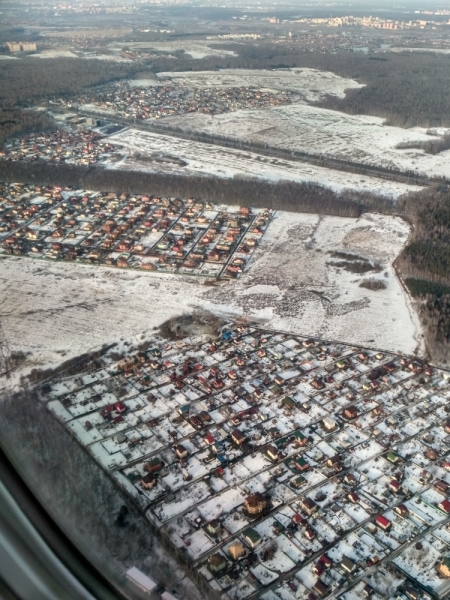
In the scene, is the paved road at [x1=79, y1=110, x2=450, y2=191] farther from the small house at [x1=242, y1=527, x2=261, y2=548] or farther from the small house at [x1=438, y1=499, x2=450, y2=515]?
the small house at [x1=242, y1=527, x2=261, y2=548]

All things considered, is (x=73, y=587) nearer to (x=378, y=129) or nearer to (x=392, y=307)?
(x=392, y=307)

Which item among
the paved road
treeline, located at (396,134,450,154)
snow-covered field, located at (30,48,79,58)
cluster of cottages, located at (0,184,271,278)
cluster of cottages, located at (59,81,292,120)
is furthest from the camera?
snow-covered field, located at (30,48,79,58)

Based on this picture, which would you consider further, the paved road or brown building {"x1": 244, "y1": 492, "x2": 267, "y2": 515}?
the paved road

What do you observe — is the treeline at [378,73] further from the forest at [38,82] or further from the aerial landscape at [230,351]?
the forest at [38,82]

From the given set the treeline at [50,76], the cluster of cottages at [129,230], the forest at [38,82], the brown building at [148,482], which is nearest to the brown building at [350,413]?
the brown building at [148,482]

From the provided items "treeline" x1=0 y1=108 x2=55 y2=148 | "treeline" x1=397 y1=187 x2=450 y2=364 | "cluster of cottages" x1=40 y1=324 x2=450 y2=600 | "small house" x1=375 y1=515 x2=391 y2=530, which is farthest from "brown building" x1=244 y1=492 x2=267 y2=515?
"treeline" x1=0 y1=108 x2=55 y2=148
